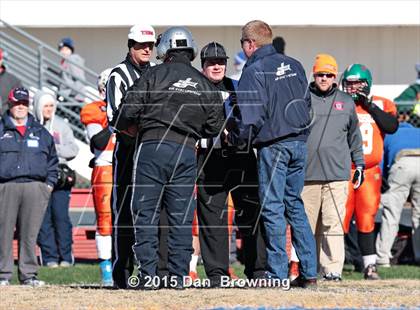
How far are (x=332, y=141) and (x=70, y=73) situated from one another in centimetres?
760

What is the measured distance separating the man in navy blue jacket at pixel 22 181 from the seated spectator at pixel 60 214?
187 centimetres

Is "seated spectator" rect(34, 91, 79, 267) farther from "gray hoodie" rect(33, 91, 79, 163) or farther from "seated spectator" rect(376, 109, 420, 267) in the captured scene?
"seated spectator" rect(376, 109, 420, 267)

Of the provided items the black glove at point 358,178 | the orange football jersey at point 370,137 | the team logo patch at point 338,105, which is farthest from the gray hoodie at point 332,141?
the orange football jersey at point 370,137

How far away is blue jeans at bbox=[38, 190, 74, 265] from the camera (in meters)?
16.8

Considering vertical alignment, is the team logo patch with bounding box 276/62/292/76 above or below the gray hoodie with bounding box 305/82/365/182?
above

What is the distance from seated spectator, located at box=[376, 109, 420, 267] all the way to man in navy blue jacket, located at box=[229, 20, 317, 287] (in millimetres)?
4971

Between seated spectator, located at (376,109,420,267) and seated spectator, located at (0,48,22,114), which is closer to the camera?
seated spectator, located at (376,109,420,267)

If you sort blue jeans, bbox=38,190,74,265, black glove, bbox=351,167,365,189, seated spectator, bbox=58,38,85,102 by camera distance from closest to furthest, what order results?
black glove, bbox=351,167,365,189, blue jeans, bbox=38,190,74,265, seated spectator, bbox=58,38,85,102

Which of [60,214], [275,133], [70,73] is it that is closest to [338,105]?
[275,133]

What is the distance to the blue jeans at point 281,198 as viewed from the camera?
37.4 feet

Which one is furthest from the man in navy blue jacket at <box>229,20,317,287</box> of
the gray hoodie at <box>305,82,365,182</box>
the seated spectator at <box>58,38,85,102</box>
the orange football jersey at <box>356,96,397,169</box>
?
the seated spectator at <box>58,38,85,102</box>

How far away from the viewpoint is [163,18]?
21.6m

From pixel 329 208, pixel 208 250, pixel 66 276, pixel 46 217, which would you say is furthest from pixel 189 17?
pixel 208 250

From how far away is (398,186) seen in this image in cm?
1656
